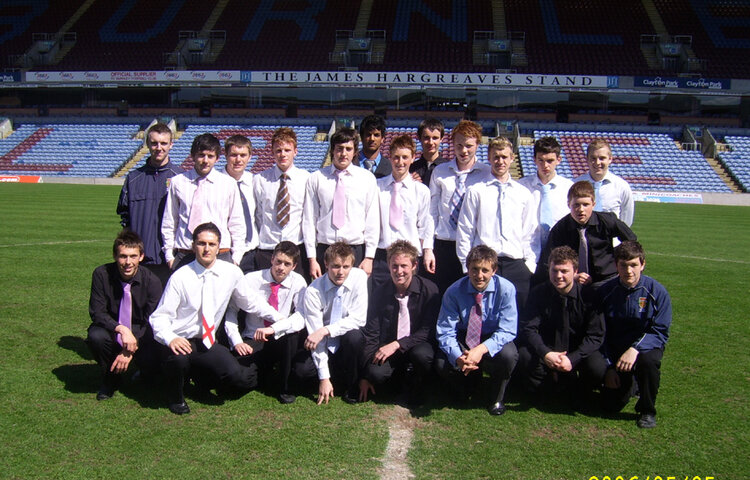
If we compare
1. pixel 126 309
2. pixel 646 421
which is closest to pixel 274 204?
pixel 126 309

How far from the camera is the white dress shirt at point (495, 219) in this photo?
496 centimetres

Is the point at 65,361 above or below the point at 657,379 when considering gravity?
below

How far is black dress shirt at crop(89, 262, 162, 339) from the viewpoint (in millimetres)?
4641

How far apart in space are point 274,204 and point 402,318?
1.60m

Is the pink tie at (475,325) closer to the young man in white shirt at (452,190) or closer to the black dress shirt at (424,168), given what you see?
the young man in white shirt at (452,190)

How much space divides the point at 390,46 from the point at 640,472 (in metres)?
37.3

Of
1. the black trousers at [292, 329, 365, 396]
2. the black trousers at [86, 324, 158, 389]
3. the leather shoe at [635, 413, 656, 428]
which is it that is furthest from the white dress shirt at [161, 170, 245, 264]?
the leather shoe at [635, 413, 656, 428]

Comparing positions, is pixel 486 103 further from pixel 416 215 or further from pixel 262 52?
pixel 416 215

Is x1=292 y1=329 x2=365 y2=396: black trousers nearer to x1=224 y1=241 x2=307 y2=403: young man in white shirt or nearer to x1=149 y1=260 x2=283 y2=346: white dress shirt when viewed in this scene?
x1=224 y1=241 x2=307 y2=403: young man in white shirt

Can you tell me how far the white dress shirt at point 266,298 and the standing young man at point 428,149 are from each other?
160 centimetres

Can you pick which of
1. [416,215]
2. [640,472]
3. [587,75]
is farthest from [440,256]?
[587,75]

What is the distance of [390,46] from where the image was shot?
38094mm

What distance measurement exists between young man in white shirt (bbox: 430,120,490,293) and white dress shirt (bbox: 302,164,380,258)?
1.95ft

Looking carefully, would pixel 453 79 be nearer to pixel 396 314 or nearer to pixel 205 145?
pixel 205 145
